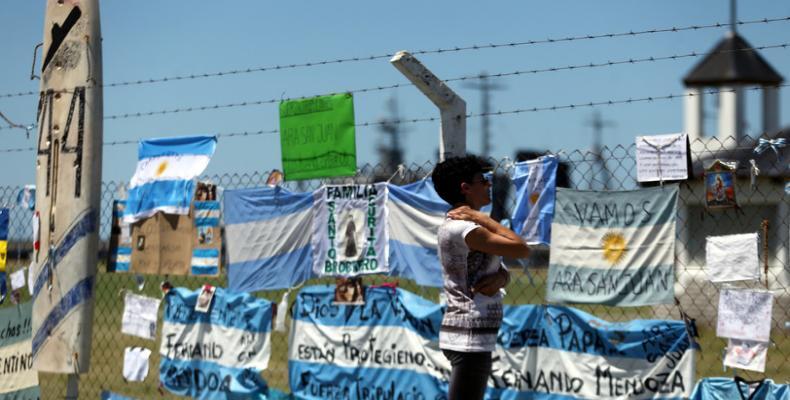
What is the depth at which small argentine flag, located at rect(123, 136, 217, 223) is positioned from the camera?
7.49 m

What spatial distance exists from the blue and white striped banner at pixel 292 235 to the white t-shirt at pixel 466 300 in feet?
4.25

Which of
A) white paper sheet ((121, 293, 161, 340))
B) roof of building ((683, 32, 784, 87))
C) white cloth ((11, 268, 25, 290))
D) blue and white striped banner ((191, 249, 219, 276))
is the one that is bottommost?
white paper sheet ((121, 293, 161, 340))

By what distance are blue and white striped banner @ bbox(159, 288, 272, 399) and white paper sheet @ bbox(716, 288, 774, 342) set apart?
2928 mm

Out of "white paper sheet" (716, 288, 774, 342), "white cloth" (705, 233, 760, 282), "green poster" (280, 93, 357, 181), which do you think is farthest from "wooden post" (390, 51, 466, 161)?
"white paper sheet" (716, 288, 774, 342)

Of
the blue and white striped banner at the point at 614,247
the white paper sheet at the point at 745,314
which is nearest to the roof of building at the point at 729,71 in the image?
the blue and white striped banner at the point at 614,247

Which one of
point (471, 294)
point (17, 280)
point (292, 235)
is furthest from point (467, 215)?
point (17, 280)

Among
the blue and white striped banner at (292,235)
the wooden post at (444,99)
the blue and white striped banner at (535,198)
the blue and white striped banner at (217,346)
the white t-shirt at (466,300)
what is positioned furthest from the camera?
the blue and white striped banner at (217,346)

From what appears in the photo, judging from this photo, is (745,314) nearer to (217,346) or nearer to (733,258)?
(733,258)

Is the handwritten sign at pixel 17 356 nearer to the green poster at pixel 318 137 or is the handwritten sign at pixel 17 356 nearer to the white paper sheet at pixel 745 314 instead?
the green poster at pixel 318 137

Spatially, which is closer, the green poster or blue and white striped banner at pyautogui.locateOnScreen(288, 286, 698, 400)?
blue and white striped banner at pyautogui.locateOnScreen(288, 286, 698, 400)

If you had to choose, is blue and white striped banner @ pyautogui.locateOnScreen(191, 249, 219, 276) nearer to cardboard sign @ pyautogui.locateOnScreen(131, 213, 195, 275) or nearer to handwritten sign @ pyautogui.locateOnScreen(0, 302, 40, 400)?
cardboard sign @ pyautogui.locateOnScreen(131, 213, 195, 275)

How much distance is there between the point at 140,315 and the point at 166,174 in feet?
3.37

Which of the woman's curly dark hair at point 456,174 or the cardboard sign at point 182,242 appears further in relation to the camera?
the cardboard sign at point 182,242

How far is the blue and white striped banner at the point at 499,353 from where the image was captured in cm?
579
